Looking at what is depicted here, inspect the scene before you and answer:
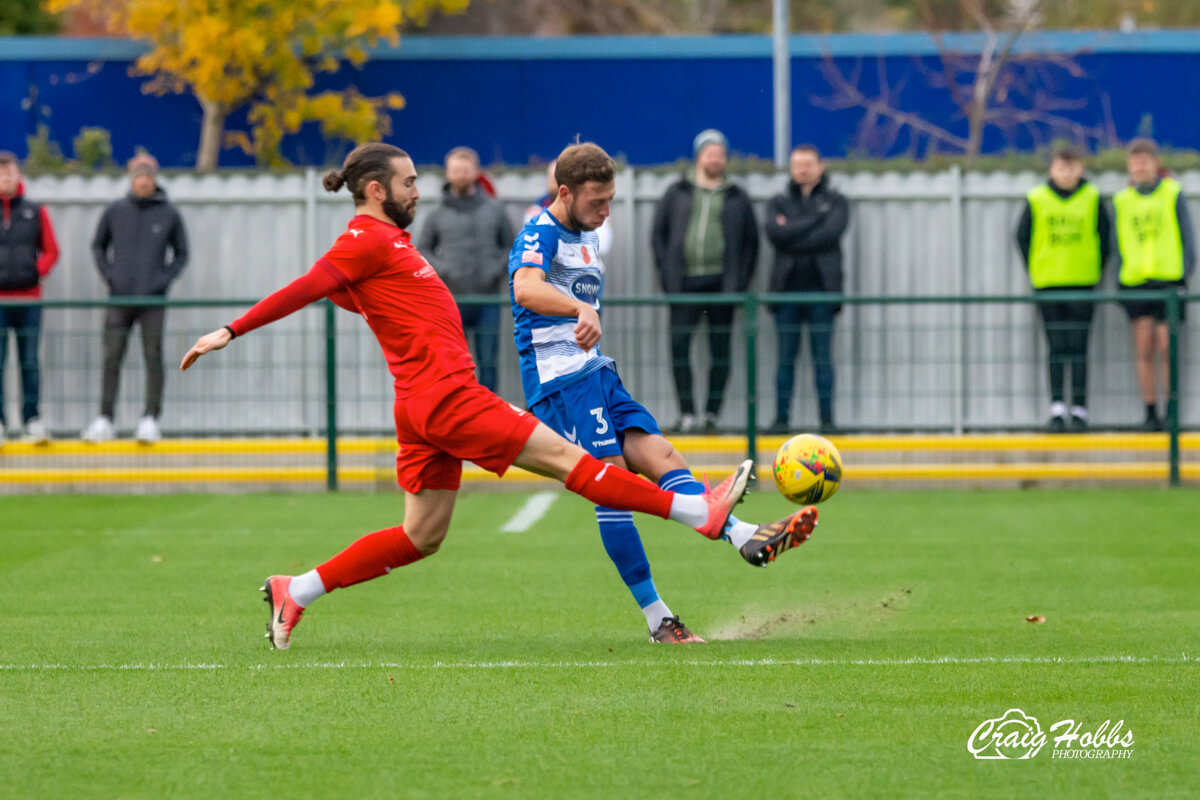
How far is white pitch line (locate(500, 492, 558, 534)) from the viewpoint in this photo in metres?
10.7

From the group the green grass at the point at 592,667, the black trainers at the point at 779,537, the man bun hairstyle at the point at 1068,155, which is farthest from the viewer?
the man bun hairstyle at the point at 1068,155

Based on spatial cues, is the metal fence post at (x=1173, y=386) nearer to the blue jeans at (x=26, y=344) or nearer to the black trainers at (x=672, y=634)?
the black trainers at (x=672, y=634)

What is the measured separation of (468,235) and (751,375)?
8.56 feet

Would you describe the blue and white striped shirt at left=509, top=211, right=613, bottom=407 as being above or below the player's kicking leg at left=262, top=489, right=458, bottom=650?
above

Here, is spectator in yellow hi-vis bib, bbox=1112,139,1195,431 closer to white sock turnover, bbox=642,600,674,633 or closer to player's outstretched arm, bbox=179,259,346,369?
white sock turnover, bbox=642,600,674,633

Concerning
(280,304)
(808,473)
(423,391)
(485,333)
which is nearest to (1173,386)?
(485,333)

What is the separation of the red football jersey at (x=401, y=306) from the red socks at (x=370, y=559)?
0.61m

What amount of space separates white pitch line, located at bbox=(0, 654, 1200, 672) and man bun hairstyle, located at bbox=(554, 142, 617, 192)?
1808 mm

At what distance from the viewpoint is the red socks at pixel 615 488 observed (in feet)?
19.1

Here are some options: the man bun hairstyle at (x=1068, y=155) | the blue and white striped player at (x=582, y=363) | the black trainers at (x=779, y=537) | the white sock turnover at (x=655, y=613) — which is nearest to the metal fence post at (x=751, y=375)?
the man bun hairstyle at (x=1068, y=155)

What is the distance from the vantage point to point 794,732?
4.78 metres

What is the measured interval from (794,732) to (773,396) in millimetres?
8727

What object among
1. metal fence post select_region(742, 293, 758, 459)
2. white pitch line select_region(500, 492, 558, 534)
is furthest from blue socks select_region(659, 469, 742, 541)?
metal fence post select_region(742, 293, 758, 459)

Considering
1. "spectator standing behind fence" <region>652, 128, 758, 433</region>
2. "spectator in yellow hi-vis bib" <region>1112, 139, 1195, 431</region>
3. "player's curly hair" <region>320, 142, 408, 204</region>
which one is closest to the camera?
"player's curly hair" <region>320, 142, 408, 204</region>
